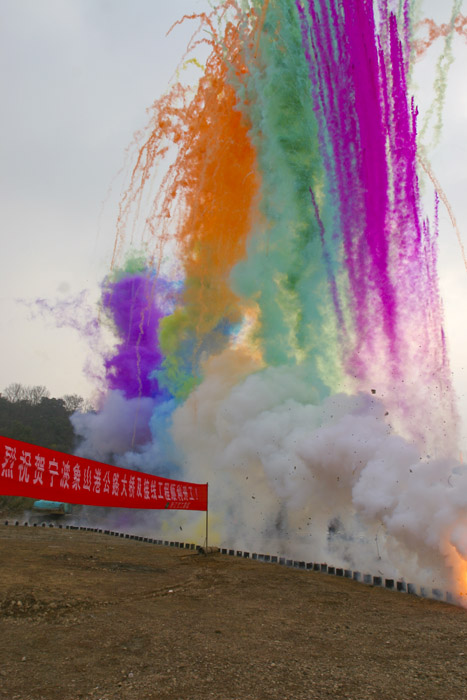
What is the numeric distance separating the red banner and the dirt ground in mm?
1851

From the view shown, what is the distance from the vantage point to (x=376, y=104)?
15852mm

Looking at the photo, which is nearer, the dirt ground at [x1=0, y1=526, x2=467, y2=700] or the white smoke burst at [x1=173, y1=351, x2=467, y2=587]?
the dirt ground at [x1=0, y1=526, x2=467, y2=700]

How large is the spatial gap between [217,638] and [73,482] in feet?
17.0

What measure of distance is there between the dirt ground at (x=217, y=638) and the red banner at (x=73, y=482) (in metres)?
1.85

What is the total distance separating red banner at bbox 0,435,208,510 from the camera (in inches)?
374

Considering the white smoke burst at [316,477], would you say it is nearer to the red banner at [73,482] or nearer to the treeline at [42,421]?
the red banner at [73,482]

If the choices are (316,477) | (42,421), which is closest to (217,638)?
(316,477)

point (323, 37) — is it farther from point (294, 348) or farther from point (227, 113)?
point (294, 348)

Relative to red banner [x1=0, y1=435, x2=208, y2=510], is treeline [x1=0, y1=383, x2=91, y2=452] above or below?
above

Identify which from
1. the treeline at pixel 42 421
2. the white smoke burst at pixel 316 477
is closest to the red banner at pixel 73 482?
the white smoke burst at pixel 316 477

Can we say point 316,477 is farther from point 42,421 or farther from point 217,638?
point 42,421

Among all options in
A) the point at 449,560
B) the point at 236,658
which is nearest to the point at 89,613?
the point at 236,658

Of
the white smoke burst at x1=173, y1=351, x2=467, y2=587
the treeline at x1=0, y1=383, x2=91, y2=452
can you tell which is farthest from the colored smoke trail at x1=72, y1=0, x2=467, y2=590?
the treeline at x1=0, y1=383, x2=91, y2=452

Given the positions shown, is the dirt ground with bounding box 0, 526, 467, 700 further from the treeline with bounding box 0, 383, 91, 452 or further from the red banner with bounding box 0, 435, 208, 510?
the treeline with bounding box 0, 383, 91, 452
